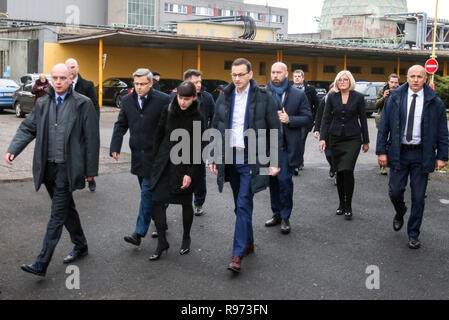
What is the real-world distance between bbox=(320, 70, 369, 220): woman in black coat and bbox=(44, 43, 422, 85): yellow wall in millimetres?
28362

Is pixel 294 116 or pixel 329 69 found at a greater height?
pixel 329 69

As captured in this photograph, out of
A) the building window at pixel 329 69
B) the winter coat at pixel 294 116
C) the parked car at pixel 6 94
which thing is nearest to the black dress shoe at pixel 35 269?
the winter coat at pixel 294 116

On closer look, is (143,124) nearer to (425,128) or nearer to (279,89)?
(279,89)

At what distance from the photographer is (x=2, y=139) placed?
15.6 m

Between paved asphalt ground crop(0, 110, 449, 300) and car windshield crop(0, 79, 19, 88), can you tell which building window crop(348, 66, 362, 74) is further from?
paved asphalt ground crop(0, 110, 449, 300)

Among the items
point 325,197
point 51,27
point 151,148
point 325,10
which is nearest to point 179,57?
point 51,27

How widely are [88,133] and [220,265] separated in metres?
1.80

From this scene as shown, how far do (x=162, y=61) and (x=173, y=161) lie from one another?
110 feet

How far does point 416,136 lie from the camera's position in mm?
6531

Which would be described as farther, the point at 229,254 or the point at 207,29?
the point at 207,29

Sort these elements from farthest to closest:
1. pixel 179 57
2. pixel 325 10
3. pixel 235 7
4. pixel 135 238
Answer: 1. pixel 235 7
2. pixel 325 10
3. pixel 179 57
4. pixel 135 238

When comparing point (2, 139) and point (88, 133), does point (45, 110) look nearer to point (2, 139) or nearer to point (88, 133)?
point (88, 133)

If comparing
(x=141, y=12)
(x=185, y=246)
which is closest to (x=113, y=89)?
(x=185, y=246)

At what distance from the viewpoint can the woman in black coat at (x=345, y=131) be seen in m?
7.91
